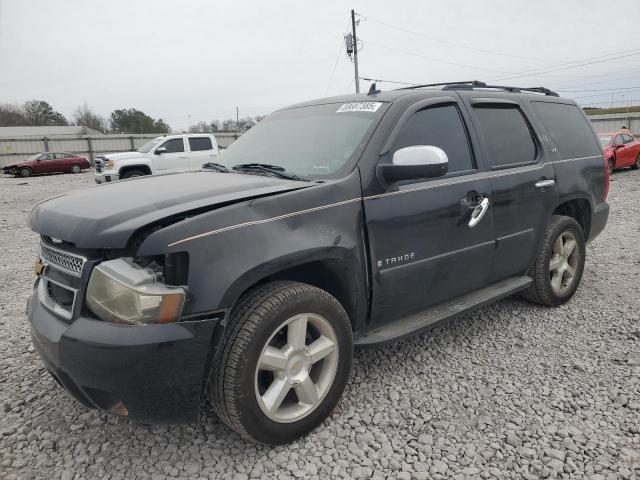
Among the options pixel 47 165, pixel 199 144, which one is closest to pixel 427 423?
pixel 199 144

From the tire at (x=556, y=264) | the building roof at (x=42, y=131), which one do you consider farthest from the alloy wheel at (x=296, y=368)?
the building roof at (x=42, y=131)

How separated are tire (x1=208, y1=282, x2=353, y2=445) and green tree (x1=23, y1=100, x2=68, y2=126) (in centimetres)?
7645

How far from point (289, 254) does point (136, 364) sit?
815 millimetres

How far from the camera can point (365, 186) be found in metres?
2.62

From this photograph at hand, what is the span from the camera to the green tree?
219ft

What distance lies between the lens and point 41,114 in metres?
67.1

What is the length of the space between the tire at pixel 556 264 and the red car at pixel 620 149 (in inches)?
522

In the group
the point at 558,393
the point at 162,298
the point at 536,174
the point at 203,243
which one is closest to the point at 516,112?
the point at 536,174

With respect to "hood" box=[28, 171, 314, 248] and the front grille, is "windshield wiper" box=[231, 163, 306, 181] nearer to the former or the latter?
"hood" box=[28, 171, 314, 248]

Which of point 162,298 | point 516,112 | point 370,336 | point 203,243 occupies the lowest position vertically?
point 370,336

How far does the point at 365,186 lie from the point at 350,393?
4.08 ft

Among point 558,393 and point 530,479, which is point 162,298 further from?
point 558,393

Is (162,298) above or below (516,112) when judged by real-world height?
below

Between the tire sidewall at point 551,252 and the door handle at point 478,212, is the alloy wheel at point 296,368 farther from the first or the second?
the tire sidewall at point 551,252
